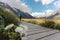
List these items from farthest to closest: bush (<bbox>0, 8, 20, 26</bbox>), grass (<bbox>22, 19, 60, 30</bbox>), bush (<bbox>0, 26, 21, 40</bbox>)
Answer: grass (<bbox>22, 19, 60, 30</bbox>)
bush (<bbox>0, 8, 20, 26</bbox>)
bush (<bbox>0, 26, 21, 40</bbox>)

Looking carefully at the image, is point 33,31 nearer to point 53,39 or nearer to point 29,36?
point 29,36

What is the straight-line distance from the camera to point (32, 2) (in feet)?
7.63

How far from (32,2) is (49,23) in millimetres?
384

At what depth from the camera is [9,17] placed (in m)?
2.10

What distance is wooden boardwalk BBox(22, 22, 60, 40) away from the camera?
2.25m

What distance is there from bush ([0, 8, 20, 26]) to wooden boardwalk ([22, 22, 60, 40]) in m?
0.16

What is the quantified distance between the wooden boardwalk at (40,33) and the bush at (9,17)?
0.51 ft

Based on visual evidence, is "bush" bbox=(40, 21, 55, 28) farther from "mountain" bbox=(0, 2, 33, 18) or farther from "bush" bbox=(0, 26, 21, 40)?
"bush" bbox=(0, 26, 21, 40)

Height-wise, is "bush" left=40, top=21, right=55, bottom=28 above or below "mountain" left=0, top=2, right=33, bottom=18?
below

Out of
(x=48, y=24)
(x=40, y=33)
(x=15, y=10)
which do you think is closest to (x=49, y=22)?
(x=48, y=24)

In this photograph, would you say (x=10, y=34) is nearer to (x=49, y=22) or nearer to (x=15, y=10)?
(x=15, y=10)

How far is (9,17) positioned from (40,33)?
1.68 ft

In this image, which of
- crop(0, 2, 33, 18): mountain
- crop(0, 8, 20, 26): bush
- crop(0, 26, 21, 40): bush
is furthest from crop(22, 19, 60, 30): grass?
crop(0, 26, 21, 40): bush

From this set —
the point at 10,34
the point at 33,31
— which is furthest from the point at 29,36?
the point at 10,34
